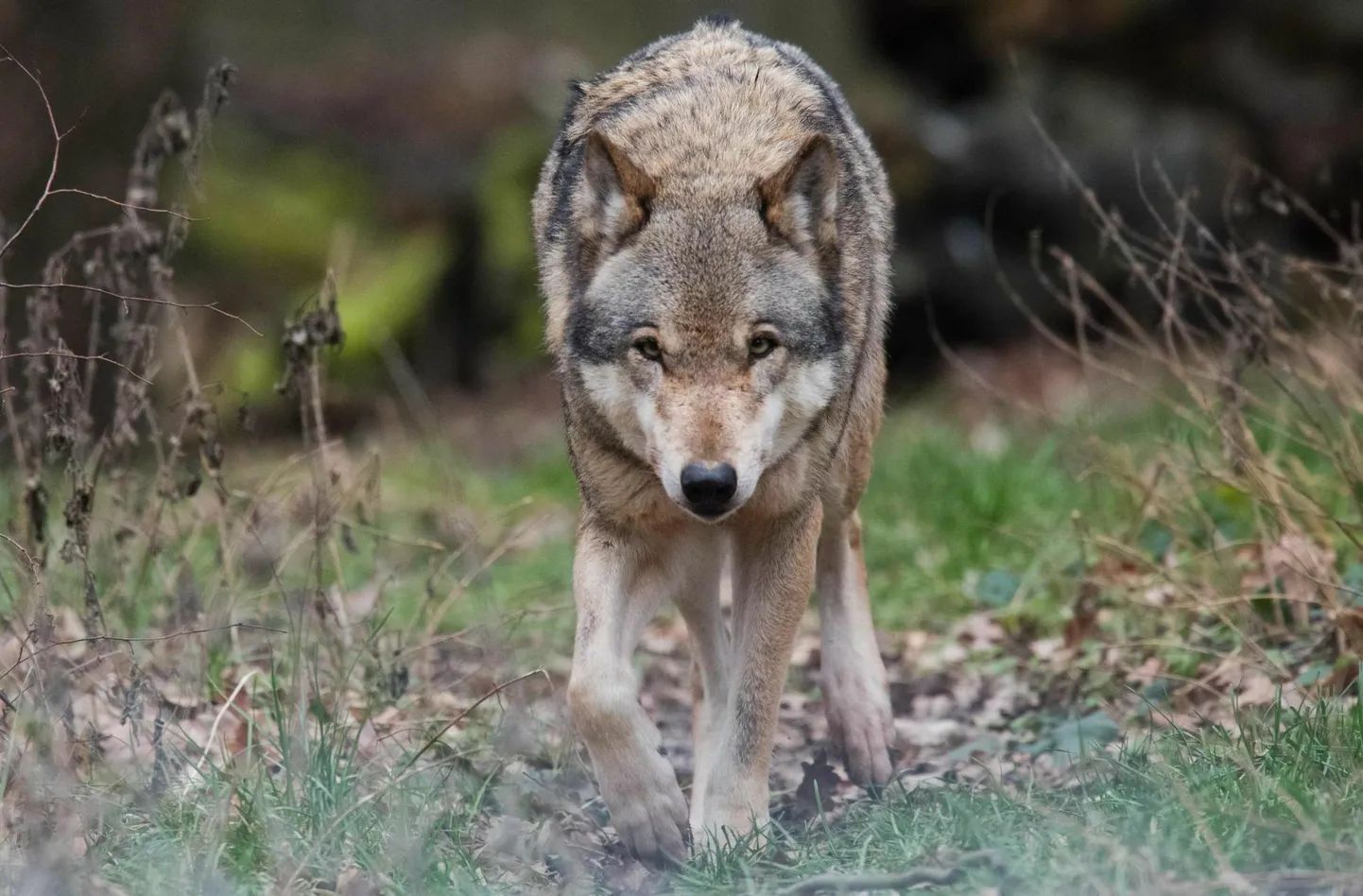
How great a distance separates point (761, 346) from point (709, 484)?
1.72ft

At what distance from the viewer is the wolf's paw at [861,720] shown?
526 centimetres

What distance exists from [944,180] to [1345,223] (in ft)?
11.2

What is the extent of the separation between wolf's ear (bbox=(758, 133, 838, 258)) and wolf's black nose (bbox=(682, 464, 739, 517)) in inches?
34.6

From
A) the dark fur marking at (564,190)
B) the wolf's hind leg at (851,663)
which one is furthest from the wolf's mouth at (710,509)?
the wolf's hind leg at (851,663)

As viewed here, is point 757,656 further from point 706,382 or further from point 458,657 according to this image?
point 458,657

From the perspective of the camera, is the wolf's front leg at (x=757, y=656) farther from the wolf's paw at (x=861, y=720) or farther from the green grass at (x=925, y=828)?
the wolf's paw at (x=861, y=720)

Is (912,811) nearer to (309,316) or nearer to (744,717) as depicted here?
(744,717)

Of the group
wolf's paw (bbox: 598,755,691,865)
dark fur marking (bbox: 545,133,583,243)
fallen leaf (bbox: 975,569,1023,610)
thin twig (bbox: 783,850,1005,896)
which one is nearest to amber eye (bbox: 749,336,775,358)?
dark fur marking (bbox: 545,133,583,243)

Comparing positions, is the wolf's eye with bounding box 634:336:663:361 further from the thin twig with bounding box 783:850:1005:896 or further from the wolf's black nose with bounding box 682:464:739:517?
the thin twig with bounding box 783:850:1005:896

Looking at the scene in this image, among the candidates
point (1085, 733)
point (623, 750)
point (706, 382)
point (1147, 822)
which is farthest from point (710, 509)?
point (1085, 733)

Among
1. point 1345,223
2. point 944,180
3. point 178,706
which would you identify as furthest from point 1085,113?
point 178,706

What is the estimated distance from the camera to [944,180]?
44.2 ft

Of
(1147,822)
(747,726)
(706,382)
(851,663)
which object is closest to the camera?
(1147,822)

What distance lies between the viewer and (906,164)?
1353 centimetres
